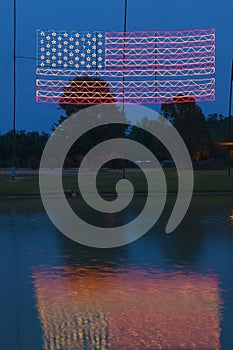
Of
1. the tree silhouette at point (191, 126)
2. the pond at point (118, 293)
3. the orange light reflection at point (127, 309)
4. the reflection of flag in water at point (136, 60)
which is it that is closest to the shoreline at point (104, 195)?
the reflection of flag in water at point (136, 60)

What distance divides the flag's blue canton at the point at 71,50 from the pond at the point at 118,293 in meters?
19.5

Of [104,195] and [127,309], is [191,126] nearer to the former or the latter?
[104,195]

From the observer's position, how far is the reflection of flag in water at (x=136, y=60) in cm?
3059

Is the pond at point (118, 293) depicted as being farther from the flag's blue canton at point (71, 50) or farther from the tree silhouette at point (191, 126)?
the tree silhouette at point (191, 126)

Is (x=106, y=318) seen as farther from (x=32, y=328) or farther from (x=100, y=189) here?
(x=100, y=189)

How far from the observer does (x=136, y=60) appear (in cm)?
3194

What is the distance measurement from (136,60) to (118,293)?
2582 centimetres

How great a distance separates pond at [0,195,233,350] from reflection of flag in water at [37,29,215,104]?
18.6 meters

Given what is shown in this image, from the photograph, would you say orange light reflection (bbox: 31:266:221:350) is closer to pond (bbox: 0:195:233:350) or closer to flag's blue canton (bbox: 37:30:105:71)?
pond (bbox: 0:195:233:350)

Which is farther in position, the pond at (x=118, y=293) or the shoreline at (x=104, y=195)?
the shoreline at (x=104, y=195)

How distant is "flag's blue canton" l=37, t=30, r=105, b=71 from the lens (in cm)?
3105

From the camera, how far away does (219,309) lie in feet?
21.8

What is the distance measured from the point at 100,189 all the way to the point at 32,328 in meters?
22.6

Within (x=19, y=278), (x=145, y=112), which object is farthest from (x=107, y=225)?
(x=145, y=112)
